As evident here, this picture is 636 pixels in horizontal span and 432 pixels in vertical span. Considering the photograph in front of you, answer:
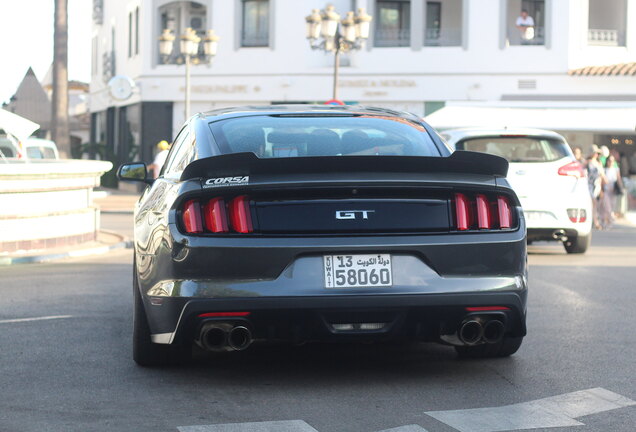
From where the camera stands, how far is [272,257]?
624cm

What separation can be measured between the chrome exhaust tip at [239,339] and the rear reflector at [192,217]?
0.52 meters

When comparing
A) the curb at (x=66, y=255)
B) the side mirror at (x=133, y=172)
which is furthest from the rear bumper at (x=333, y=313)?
the curb at (x=66, y=255)

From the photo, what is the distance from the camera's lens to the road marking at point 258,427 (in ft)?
18.1

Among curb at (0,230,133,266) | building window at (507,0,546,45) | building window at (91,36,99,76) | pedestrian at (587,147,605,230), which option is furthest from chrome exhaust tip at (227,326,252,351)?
building window at (91,36,99,76)

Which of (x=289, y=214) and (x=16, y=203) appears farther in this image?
(x=16, y=203)

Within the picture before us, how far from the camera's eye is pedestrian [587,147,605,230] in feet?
83.4

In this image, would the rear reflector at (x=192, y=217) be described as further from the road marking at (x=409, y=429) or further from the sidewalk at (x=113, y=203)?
the sidewalk at (x=113, y=203)

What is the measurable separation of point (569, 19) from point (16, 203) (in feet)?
95.4

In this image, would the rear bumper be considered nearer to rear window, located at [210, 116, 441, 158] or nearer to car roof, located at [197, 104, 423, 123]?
rear window, located at [210, 116, 441, 158]

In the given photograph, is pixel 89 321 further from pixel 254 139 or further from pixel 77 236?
pixel 77 236

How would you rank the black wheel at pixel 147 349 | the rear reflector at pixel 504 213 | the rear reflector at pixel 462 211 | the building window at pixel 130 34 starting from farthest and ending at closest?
the building window at pixel 130 34
the black wheel at pixel 147 349
the rear reflector at pixel 504 213
the rear reflector at pixel 462 211

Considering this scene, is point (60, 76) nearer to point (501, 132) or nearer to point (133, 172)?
point (501, 132)

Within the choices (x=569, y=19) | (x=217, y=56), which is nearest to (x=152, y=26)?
(x=217, y=56)

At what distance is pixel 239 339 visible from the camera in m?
6.41
